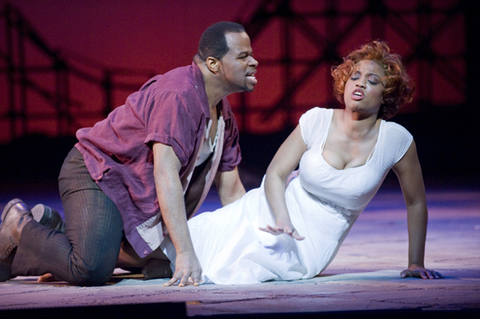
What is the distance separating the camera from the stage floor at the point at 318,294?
163cm

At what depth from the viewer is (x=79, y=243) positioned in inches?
91.1

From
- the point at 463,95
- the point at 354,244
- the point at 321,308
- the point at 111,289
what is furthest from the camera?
the point at 463,95

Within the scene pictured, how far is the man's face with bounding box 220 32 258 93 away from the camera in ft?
7.93

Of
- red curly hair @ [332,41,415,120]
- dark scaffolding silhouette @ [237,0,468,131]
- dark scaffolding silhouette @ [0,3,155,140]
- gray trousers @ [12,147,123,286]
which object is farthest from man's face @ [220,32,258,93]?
dark scaffolding silhouette @ [237,0,468,131]

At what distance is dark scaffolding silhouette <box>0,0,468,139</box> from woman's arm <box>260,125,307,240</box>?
5662 mm

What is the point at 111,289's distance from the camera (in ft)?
7.07

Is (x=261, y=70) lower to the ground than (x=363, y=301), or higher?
higher

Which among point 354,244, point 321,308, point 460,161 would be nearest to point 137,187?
point 321,308

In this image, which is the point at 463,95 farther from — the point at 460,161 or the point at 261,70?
the point at 261,70

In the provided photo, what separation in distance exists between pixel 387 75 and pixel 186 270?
114 cm

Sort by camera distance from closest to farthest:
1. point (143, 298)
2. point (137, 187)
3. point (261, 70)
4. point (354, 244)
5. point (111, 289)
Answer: point (143, 298), point (111, 289), point (137, 187), point (354, 244), point (261, 70)

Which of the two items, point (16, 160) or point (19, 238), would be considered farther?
point (16, 160)

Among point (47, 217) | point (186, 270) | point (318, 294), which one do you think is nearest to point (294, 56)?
point (47, 217)

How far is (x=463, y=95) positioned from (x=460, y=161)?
3.49 ft
